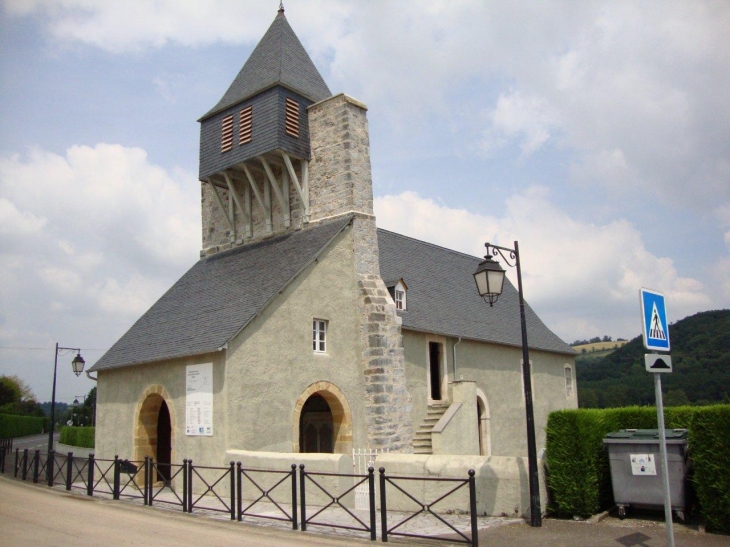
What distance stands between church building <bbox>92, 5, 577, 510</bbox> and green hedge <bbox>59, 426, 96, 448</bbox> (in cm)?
2036

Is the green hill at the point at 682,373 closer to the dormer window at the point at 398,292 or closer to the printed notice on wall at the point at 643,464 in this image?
the dormer window at the point at 398,292

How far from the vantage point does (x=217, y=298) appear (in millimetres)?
16938

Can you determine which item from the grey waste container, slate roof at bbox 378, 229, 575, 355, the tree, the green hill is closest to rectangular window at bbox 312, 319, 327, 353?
slate roof at bbox 378, 229, 575, 355

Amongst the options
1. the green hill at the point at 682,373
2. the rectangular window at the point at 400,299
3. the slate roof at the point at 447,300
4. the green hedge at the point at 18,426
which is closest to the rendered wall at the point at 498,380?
the slate roof at the point at 447,300

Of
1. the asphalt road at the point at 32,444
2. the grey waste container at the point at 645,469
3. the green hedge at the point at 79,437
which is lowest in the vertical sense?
the asphalt road at the point at 32,444

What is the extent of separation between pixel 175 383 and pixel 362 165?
8.00 metres

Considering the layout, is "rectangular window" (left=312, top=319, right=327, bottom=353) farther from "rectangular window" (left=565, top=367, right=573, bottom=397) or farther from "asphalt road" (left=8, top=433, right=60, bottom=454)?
"asphalt road" (left=8, top=433, right=60, bottom=454)

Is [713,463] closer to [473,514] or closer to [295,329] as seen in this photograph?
[473,514]

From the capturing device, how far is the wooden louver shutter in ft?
62.3

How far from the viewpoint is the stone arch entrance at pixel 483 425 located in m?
21.4

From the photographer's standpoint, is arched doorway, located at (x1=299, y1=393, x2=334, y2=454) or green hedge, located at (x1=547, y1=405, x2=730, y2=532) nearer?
green hedge, located at (x1=547, y1=405, x2=730, y2=532)

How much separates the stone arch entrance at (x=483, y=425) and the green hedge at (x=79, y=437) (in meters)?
24.4

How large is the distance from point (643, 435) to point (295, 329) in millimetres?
8187

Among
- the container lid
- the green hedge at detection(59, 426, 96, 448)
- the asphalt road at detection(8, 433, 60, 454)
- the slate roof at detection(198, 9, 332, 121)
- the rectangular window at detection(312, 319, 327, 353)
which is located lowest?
the asphalt road at detection(8, 433, 60, 454)
